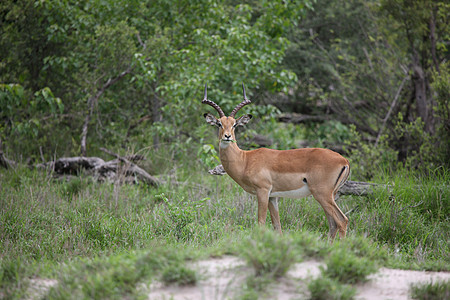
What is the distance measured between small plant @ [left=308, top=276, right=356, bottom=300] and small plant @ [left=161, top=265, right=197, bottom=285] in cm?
105

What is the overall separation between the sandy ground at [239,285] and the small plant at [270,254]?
0.10 meters

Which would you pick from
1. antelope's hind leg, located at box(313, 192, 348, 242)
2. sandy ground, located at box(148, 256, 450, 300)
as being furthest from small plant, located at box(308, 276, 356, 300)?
antelope's hind leg, located at box(313, 192, 348, 242)

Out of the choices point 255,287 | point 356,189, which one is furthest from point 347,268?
point 356,189

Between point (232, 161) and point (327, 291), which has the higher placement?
point (232, 161)

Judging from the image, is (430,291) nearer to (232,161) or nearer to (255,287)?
(255,287)

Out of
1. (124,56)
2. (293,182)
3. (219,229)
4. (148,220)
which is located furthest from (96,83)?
(293,182)

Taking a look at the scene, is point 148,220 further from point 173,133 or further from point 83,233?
point 173,133

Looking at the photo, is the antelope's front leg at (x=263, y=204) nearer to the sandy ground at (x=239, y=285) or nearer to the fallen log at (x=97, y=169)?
the sandy ground at (x=239, y=285)

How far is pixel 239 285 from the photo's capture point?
13.3ft

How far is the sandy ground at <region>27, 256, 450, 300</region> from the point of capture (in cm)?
396

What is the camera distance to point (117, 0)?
1191 cm

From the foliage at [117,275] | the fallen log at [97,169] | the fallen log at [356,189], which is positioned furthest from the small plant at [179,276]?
the fallen log at [97,169]

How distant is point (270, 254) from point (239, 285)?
422mm

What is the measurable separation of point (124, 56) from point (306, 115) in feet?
21.2
